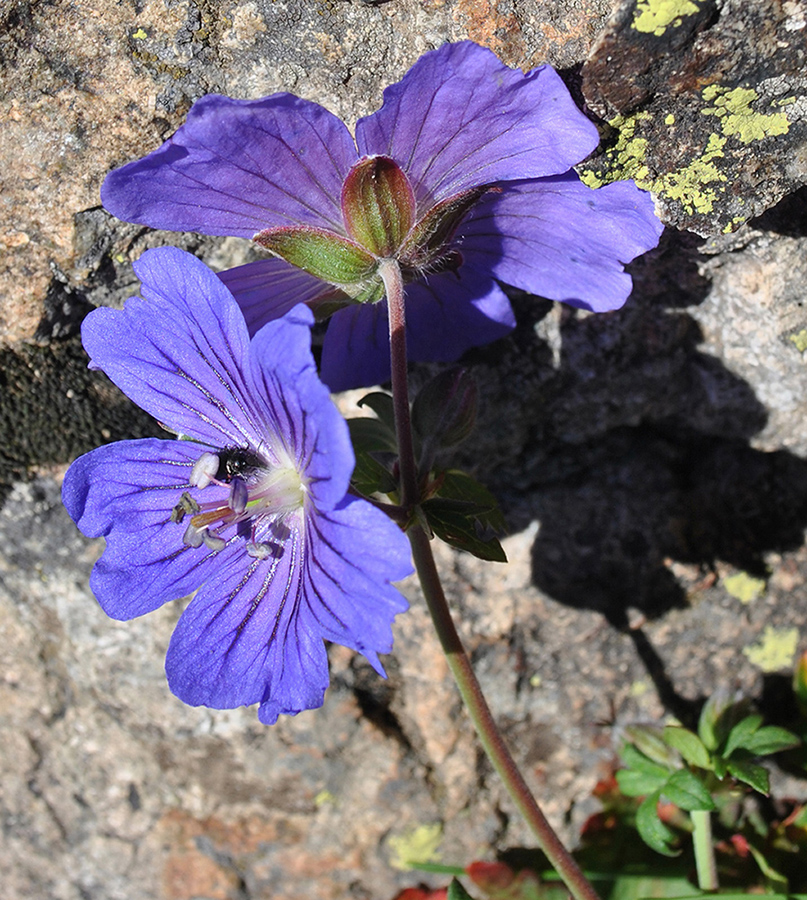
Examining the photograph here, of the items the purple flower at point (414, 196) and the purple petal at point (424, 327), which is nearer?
Answer: the purple flower at point (414, 196)

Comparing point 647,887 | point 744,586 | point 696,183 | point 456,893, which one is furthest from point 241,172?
point 647,887

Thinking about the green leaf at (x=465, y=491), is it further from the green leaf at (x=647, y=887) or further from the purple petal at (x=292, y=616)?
the green leaf at (x=647, y=887)

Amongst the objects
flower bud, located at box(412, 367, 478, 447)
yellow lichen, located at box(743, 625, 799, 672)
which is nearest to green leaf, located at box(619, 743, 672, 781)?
yellow lichen, located at box(743, 625, 799, 672)

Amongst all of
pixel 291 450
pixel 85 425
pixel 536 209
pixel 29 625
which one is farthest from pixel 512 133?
pixel 29 625

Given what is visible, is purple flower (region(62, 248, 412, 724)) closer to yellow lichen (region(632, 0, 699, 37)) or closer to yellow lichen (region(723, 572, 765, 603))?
yellow lichen (region(632, 0, 699, 37))

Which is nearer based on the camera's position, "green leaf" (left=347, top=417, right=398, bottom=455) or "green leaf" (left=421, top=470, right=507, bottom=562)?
"green leaf" (left=421, top=470, right=507, bottom=562)

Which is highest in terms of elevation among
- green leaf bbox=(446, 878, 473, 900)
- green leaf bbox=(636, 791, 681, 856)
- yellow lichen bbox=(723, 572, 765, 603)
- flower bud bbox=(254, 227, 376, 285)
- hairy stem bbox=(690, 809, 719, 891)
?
flower bud bbox=(254, 227, 376, 285)

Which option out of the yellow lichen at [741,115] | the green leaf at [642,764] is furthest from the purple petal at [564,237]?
the green leaf at [642,764]
